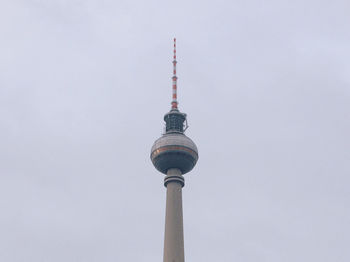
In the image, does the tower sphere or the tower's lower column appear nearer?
the tower's lower column

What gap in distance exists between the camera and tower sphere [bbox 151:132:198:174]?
104625mm

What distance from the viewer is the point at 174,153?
10462 cm

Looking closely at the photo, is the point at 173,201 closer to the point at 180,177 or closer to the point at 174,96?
the point at 180,177

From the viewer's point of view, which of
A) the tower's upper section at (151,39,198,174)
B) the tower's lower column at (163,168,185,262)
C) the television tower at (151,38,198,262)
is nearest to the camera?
the tower's lower column at (163,168,185,262)

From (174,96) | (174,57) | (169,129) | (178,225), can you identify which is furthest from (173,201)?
(174,57)

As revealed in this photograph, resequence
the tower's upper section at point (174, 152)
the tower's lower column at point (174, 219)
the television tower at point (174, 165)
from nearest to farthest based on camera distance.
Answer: the tower's lower column at point (174, 219)
the television tower at point (174, 165)
the tower's upper section at point (174, 152)

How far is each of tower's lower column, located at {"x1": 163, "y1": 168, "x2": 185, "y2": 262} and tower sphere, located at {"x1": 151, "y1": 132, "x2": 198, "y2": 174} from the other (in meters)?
1.52

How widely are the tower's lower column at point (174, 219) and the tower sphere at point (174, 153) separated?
4.97 feet

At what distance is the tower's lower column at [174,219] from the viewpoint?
9775 centimetres

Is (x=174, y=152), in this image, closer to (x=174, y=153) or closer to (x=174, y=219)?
(x=174, y=153)

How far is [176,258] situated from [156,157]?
723 inches

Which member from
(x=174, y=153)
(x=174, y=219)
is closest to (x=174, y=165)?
(x=174, y=153)

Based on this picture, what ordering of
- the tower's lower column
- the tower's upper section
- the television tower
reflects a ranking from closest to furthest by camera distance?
the tower's lower column < the television tower < the tower's upper section

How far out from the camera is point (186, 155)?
105 metres
